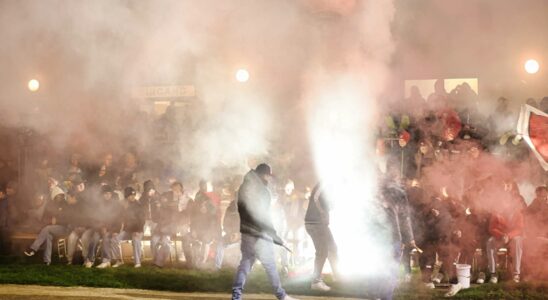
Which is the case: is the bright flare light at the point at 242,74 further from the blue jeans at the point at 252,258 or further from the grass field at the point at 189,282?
the blue jeans at the point at 252,258

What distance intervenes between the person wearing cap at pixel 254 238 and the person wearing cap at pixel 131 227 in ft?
10.9

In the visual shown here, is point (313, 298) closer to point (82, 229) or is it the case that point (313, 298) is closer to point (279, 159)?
point (279, 159)

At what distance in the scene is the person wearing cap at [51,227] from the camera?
10.8 meters

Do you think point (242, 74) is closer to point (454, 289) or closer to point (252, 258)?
point (252, 258)

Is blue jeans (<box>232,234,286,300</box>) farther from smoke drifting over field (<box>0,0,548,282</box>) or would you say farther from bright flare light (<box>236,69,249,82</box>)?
bright flare light (<box>236,69,249,82</box>)

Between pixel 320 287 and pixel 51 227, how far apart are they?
4.83 metres

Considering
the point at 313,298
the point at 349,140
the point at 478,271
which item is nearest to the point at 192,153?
the point at 349,140

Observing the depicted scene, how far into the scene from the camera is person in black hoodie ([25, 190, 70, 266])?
10.8m

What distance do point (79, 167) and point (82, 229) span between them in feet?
4.26

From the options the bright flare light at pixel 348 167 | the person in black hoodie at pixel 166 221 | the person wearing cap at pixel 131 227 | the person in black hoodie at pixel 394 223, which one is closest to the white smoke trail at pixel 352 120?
the bright flare light at pixel 348 167

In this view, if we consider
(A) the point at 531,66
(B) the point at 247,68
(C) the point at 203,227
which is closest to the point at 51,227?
(C) the point at 203,227

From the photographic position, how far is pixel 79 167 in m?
11.7

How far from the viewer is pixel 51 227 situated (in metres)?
10.9

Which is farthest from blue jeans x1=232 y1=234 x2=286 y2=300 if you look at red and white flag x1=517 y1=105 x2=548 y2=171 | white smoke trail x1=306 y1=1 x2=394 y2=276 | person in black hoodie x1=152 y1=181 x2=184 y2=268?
red and white flag x1=517 y1=105 x2=548 y2=171
